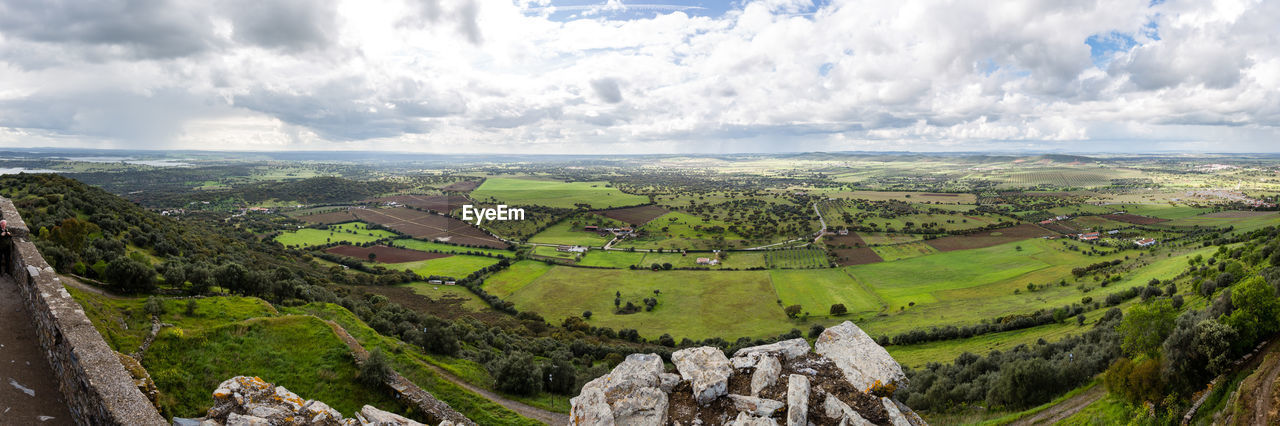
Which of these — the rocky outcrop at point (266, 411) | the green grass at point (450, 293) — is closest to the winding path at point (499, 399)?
the rocky outcrop at point (266, 411)

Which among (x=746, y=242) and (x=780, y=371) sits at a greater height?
(x=780, y=371)

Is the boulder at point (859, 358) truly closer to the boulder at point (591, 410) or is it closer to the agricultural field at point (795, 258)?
the boulder at point (591, 410)

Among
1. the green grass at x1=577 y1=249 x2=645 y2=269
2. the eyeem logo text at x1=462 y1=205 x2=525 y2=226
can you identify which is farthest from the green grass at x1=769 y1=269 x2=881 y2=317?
the eyeem logo text at x1=462 y1=205 x2=525 y2=226

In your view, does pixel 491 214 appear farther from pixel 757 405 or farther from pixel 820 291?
pixel 757 405

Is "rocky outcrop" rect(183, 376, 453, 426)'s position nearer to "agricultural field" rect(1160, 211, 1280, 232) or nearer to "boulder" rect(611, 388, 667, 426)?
"boulder" rect(611, 388, 667, 426)

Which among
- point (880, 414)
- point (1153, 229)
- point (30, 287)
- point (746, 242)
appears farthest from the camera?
point (746, 242)

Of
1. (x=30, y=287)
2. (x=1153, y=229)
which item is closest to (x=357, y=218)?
(x=30, y=287)

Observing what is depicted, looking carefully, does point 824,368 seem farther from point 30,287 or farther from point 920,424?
point 30,287
